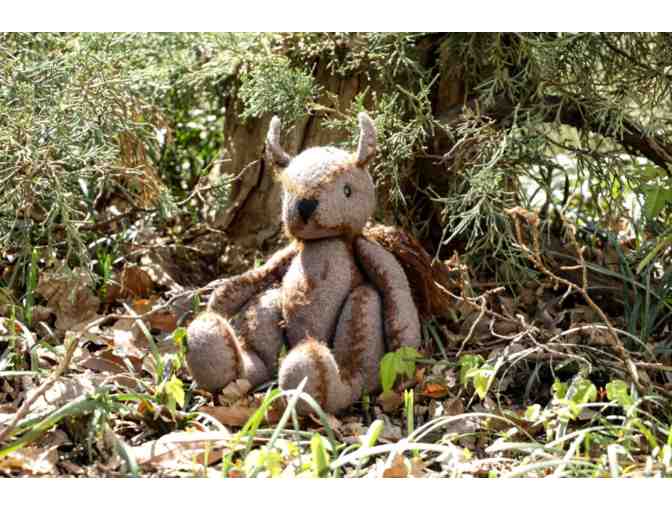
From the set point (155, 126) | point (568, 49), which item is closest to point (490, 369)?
point (568, 49)

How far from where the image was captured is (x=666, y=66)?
3.63 meters

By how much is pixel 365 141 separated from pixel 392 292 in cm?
47

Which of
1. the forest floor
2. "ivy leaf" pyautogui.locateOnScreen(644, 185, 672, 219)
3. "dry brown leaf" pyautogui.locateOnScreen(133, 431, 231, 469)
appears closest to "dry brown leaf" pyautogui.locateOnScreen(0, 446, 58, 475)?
the forest floor

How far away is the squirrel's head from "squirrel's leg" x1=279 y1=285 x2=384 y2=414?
0.23 meters

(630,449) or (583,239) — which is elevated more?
(583,239)

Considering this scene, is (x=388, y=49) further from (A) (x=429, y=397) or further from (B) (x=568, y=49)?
(A) (x=429, y=397)

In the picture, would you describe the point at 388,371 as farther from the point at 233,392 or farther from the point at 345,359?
the point at 233,392

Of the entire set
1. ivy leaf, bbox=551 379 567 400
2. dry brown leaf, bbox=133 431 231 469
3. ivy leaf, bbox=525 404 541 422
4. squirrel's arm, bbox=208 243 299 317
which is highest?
squirrel's arm, bbox=208 243 299 317

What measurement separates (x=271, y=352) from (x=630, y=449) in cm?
112

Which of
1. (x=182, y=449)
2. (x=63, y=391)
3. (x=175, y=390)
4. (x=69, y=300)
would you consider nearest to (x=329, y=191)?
(x=175, y=390)

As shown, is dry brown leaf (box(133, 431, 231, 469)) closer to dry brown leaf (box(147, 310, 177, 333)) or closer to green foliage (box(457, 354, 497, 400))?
green foliage (box(457, 354, 497, 400))

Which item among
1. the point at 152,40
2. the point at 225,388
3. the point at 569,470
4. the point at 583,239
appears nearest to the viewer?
the point at 569,470

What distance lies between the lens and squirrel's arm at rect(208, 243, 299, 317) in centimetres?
315

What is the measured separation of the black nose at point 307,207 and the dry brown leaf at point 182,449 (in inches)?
28.7
